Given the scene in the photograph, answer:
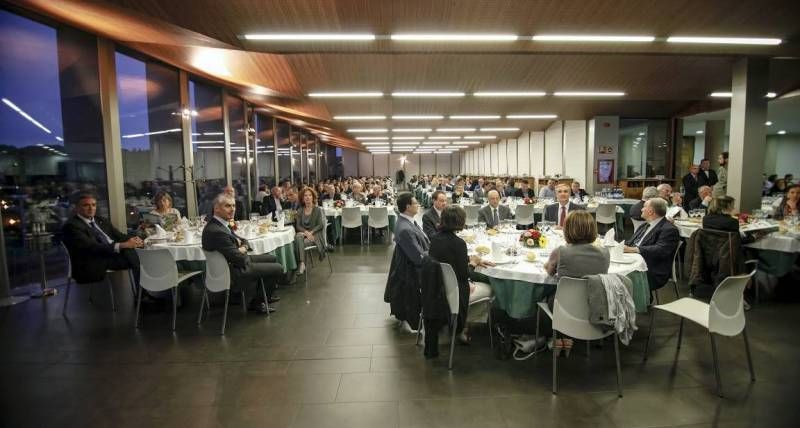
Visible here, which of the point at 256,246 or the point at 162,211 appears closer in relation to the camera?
the point at 256,246

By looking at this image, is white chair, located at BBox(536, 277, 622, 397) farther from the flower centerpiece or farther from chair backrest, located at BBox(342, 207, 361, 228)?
chair backrest, located at BBox(342, 207, 361, 228)

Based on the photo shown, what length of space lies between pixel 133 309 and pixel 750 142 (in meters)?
9.28

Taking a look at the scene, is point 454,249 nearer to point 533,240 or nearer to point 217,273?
point 533,240

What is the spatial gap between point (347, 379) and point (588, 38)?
5144 mm

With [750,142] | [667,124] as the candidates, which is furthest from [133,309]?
[667,124]

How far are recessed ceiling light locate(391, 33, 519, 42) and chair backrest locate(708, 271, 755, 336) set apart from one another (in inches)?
153

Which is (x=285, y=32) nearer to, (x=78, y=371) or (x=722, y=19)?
(x=78, y=371)

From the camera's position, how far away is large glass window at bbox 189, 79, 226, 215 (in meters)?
8.31

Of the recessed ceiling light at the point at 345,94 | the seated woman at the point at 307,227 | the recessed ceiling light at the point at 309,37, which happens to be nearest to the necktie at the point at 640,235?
the recessed ceiling light at the point at 309,37

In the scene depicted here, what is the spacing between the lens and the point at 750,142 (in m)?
6.73

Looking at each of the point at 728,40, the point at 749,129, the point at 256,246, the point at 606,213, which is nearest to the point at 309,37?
the point at 256,246

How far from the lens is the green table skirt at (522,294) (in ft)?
10.8

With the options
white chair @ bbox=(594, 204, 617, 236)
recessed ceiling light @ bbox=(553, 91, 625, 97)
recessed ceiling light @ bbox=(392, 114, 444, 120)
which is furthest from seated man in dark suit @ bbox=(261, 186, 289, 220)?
white chair @ bbox=(594, 204, 617, 236)

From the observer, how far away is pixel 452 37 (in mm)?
5383
